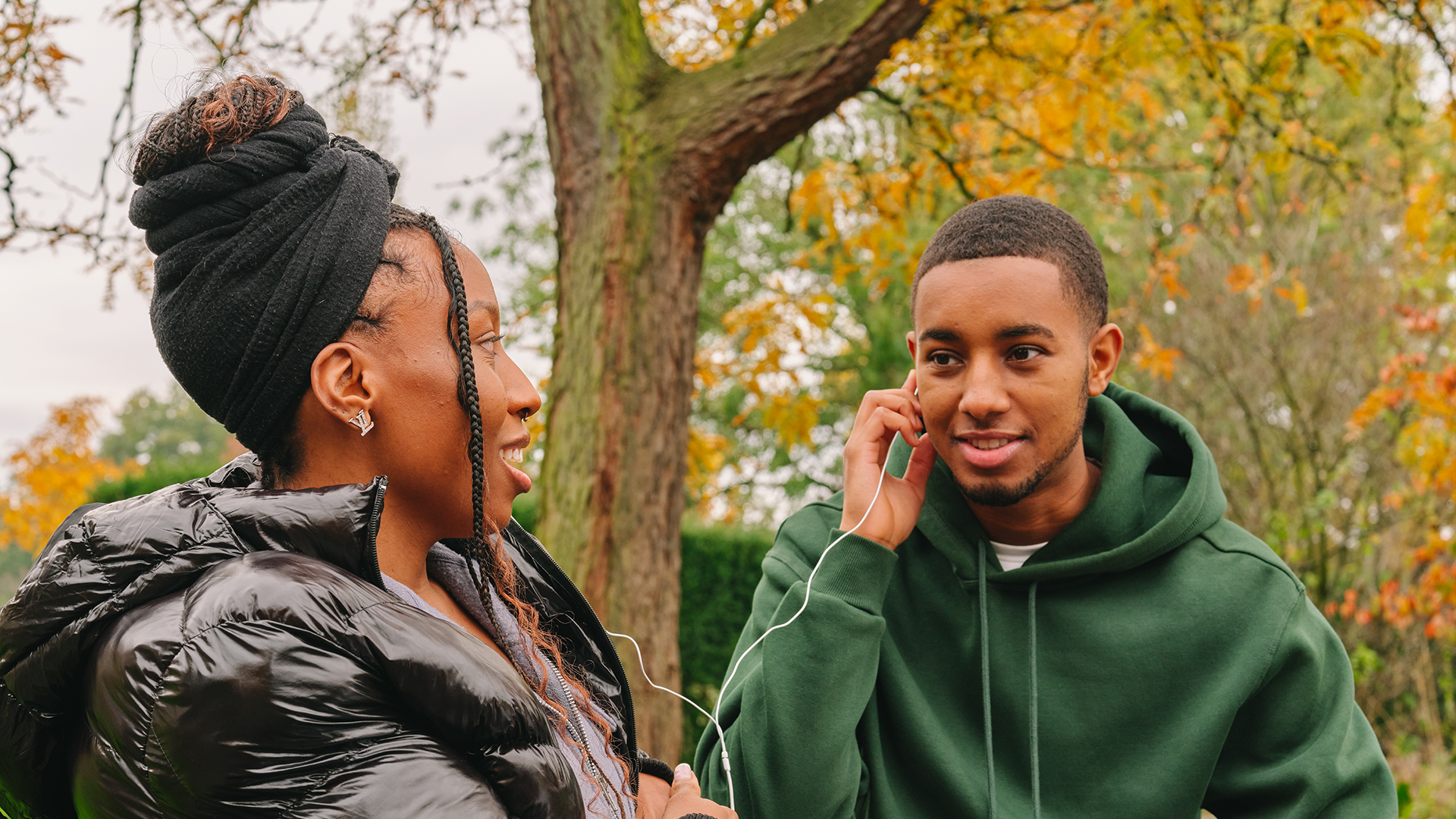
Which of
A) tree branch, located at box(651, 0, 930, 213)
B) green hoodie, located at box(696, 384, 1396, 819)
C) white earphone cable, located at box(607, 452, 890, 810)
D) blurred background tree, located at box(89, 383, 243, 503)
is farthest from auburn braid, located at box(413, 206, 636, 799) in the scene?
blurred background tree, located at box(89, 383, 243, 503)

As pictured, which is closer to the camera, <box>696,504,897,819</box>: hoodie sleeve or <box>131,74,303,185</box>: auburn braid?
→ <box>131,74,303,185</box>: auburn braid

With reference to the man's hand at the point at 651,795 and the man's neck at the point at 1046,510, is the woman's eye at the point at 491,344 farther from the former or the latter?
the man's neck at the point at 1046,510

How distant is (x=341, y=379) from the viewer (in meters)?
1.40

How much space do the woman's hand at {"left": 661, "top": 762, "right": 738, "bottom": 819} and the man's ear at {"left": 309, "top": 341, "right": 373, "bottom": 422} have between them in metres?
0.83

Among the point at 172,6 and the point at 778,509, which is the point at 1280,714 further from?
the point at 778,509

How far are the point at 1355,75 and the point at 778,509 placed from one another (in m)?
12.1

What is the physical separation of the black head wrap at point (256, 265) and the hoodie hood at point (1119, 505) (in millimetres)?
1467

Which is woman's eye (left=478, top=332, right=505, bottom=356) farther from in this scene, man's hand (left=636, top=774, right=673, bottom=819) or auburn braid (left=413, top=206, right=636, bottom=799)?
man's hand (left=636, top=774, right=673, bottom=819)

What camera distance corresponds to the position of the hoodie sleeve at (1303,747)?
1996 millimetres

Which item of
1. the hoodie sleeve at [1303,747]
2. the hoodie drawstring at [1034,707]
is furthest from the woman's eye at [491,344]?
the hoodie sleeve at [1303,747]

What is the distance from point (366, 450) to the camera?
1439 millimetres

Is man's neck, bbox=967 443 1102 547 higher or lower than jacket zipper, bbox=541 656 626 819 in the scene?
higher

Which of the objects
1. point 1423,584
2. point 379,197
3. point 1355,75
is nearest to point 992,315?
point 379,197

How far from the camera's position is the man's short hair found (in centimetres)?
223
